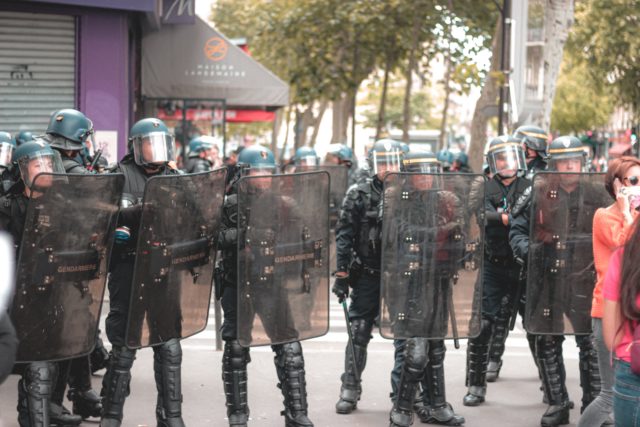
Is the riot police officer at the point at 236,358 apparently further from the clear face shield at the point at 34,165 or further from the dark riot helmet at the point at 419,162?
the dark riot helmet at the point at 419,162

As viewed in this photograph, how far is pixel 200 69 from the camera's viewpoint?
20094 millimetres

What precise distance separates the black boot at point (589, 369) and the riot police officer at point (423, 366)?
80 centimetres

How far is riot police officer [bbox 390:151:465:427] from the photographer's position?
664 cm

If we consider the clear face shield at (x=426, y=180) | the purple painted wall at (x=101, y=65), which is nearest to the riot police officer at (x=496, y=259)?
the clear face shield at (x=426, y=180)

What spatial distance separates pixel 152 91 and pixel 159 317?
1394cm

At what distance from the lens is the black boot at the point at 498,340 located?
26.6ft

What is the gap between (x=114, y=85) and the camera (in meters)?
14.8

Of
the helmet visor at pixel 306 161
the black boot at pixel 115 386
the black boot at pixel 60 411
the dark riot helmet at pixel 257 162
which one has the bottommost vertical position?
the black boot at pixel 60 411

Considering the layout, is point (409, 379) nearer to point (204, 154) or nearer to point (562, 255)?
point (562, 255)

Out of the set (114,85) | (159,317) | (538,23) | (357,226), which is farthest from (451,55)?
(159,317)

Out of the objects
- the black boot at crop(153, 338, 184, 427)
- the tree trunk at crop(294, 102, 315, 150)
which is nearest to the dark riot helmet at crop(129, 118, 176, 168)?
the black boot at crop(153, 338, 184, 427)

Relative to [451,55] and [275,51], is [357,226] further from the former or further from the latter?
[275,51]

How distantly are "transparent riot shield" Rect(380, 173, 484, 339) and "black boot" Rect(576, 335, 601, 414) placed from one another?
703 millimetres

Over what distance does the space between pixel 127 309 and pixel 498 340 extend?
126 inches
